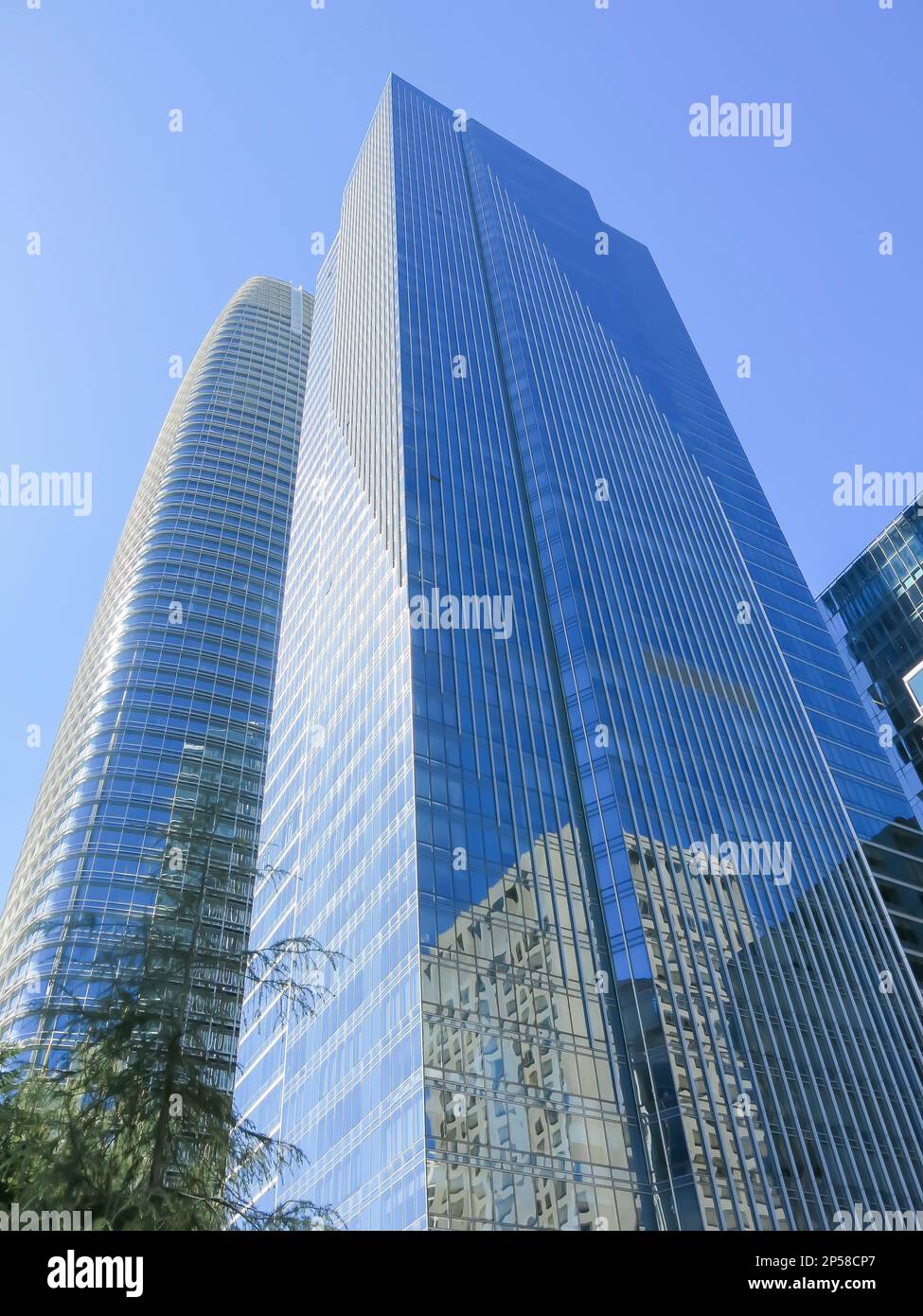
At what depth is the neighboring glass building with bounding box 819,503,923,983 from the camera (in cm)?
9112

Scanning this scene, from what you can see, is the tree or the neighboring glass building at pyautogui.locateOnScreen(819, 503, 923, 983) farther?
the neighboring glass building at pyautogui.locateOnScreen(819, 503, 923, 983)

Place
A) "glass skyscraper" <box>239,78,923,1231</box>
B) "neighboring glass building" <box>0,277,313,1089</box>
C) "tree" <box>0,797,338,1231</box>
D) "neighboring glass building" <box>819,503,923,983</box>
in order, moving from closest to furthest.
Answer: "tree" <box>0,797,338,1231</box> → "glass skyscraper" <box>239,78,923,1231</box> → "neighboring glass building" <box>0,277,313,1089</box> → "neighboring glass building" <box>819,503,923,983</box>

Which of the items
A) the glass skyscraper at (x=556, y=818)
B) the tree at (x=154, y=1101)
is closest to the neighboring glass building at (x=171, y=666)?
the glass skyscraper at (x=556, y=818)

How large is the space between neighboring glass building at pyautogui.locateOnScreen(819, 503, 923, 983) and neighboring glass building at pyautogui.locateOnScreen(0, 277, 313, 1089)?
51200 millimetres

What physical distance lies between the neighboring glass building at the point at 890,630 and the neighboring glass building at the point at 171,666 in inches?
2016

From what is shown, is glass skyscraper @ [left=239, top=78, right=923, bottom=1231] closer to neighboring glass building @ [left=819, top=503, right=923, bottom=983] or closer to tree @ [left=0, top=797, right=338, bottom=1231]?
neighboring glass building @ [left=819, top=503, right=923, bottom=983]

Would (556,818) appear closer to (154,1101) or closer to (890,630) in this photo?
(154,1101)

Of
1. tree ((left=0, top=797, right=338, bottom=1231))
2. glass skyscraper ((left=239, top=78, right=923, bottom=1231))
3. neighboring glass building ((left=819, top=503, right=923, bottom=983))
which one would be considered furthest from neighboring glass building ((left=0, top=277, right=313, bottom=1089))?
neighboring glass building ((left=819, top=503, right=923, bottom=983))

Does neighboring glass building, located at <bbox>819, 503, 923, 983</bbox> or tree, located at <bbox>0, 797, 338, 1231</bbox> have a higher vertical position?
neighboring glass building, located at <bbox>819, 503, 923, 983</bbox>

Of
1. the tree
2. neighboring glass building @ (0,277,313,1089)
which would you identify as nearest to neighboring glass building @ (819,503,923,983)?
neighboring glass building @ (0,277,313,1089)

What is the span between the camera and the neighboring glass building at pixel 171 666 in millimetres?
87500

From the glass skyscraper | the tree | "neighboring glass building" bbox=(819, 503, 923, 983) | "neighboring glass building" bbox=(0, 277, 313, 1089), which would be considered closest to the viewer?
the tree

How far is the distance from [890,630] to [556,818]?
50513 mm
